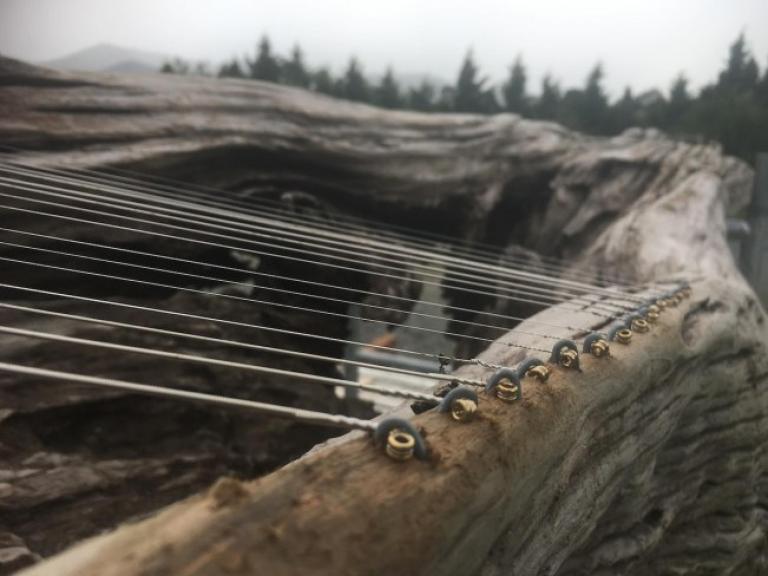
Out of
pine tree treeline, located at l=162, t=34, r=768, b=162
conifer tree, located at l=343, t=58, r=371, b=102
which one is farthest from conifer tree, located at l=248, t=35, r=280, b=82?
conifer tree, located at l=343, t=58, r=371, b=102

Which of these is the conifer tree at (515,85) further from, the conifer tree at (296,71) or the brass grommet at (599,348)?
the brass grommet at (599,348)

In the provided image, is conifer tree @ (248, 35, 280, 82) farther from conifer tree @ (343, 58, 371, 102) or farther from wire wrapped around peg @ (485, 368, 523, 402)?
wire wrapped around peg @ (485, 368, 523, 402)

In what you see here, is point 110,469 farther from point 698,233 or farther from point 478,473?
point 698,233

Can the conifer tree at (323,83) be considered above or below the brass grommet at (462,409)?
above

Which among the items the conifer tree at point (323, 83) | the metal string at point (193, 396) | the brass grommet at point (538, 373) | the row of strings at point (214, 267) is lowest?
the row of strings at point (214, 267)

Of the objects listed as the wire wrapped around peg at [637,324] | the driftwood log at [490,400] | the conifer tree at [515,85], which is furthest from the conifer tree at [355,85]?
the wire wrapped around peg at [637,324]

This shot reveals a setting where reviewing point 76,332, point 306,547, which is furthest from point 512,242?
point 306,547

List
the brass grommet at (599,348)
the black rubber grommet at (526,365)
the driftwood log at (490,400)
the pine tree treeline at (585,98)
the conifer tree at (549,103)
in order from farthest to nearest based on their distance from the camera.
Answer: the conifer tree at (549,103) → the pine tree treeline at (585,98) → the brass grommet at (599,348) → the black rubber grommet at (526,365) → the driftwood log at (490,400)

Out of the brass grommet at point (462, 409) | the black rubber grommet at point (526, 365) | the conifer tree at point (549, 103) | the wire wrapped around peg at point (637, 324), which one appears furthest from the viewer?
the conifer tree at point (549, 103)
